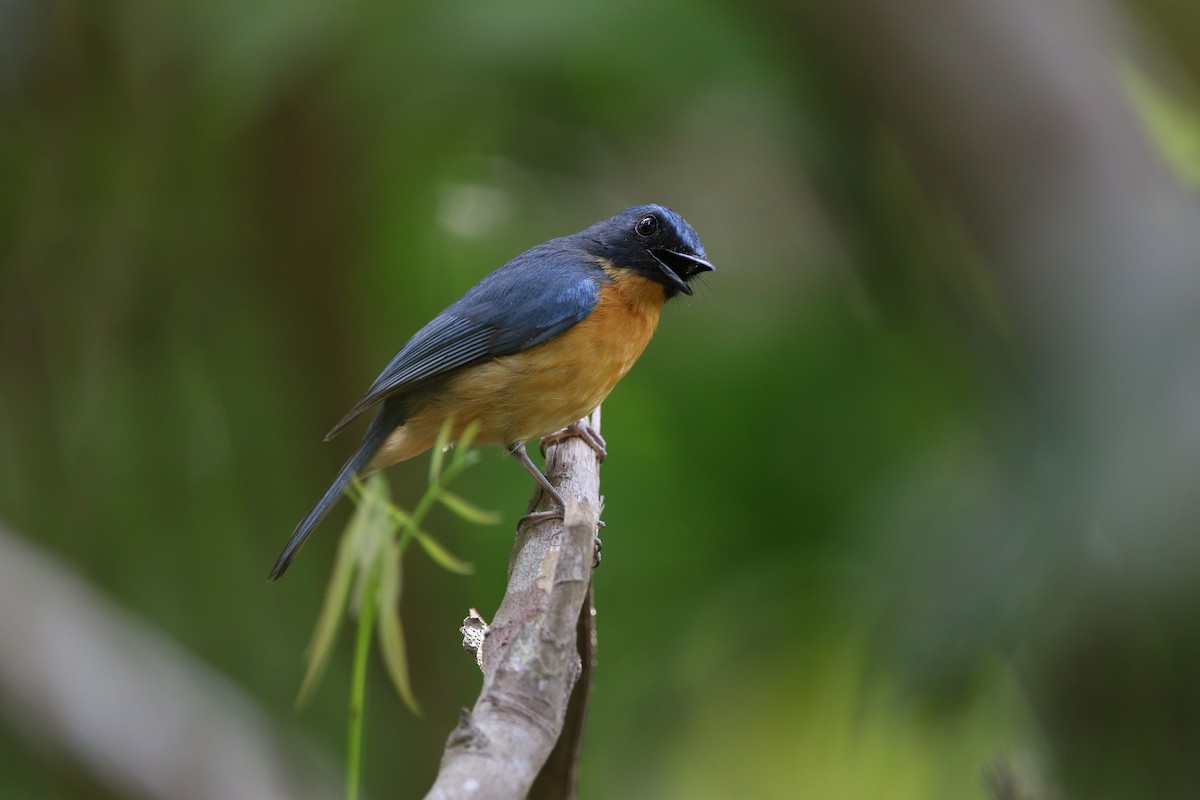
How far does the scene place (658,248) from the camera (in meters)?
4.54

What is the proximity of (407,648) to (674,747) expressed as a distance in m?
1.48

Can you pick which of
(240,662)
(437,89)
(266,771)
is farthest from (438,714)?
(437,89)

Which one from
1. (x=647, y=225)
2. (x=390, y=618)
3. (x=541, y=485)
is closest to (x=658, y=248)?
(x=647, y=225)

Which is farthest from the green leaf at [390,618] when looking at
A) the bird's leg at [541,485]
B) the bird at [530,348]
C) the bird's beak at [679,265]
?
the bird's beak at [679,265]

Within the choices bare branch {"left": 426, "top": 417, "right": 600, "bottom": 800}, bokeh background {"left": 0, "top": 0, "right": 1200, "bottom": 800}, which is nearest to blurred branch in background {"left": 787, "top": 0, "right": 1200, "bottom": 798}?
bokeh background {"left": 0, "top": 0, "right": 1200, "bottom": 800}

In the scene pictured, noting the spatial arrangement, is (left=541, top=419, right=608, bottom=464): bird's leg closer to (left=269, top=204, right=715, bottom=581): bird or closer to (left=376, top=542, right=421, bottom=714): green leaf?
(left=269, top=204, right=715, bottom=581): bird

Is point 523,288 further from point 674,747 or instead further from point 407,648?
point 674,747

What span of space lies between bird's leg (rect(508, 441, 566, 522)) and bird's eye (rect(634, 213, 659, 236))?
36.8 inches

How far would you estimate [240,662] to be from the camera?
5.50m

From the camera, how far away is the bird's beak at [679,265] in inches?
176

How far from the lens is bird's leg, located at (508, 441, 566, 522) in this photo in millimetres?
3621

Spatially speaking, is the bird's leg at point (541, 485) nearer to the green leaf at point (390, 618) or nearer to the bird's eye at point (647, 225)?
the bird's eye at point (647, 225)

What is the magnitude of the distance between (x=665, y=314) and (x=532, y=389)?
1882mm

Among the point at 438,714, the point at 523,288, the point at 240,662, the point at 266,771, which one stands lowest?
the point at 240,662
